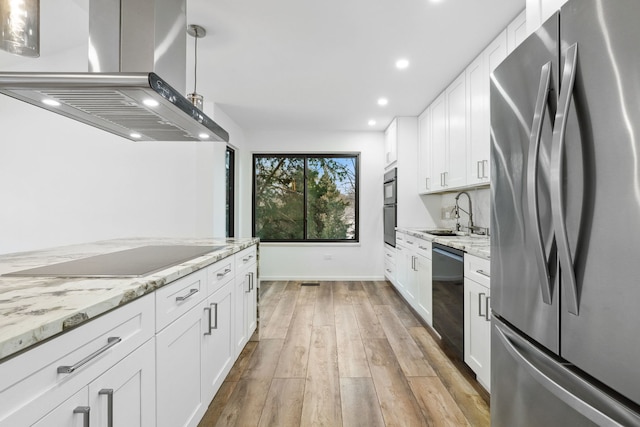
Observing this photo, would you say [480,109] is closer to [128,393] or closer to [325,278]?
[128,393]

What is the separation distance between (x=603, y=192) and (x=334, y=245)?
466 cm

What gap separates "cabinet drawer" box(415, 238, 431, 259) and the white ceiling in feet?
5.36

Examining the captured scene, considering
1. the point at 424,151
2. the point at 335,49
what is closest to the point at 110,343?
the point at 335,49

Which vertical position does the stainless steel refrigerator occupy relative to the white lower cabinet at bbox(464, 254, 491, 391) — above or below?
above

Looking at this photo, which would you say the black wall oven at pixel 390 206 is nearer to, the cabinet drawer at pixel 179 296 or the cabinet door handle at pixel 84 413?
the cabinet drawer at pixel 179 296

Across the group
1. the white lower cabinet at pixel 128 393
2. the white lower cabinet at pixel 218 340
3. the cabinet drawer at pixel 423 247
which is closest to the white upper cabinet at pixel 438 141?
the cabinet drawer at pixel 423 247

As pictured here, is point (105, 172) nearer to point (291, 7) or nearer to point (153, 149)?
point (153, 149)

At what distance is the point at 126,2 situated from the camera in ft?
5.55

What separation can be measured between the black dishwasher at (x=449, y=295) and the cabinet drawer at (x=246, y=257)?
5.14ft

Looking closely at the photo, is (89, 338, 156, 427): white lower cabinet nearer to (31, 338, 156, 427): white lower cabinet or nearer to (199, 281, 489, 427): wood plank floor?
(31, 338, 156, 427): white lower cabinet

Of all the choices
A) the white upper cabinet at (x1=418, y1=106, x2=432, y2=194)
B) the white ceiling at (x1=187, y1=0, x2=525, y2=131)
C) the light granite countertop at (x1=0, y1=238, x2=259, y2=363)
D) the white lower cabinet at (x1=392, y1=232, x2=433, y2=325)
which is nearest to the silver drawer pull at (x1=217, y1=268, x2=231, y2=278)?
the light granite countertop at (x1=0, y1=238, x2=259, y2=363)

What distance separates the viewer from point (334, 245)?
17.5 ft

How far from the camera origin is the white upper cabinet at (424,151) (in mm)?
3990

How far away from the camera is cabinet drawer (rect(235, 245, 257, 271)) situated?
7.54ft
